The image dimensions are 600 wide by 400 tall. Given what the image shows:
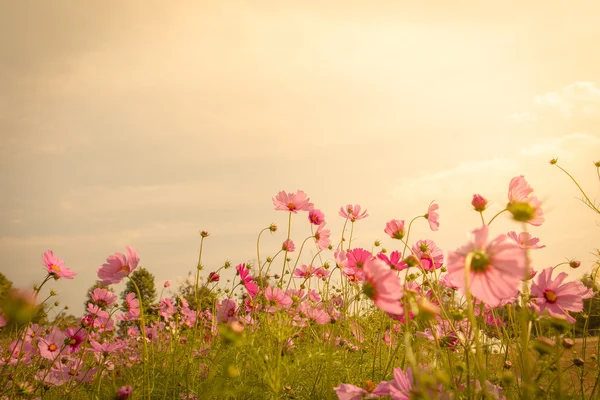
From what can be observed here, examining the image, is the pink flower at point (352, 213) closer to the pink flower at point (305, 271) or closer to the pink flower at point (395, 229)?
the pink flower at point (305, 271)

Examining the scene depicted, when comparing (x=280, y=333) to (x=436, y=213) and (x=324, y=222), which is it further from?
(x=324, y=222)

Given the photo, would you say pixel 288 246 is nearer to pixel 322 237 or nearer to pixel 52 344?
pixel 322 237

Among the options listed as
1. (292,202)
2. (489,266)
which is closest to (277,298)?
(292,202)

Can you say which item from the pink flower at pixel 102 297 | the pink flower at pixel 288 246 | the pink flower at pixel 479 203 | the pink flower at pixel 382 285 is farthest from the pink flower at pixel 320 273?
the pink flower at pixel 382 285

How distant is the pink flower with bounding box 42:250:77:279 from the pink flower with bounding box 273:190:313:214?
1026mm

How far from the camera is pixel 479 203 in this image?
4.01ft

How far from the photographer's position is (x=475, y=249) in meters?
0.84

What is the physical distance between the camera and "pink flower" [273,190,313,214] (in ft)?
7.27

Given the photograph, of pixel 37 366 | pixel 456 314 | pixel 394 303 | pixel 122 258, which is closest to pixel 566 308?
pixel 456 314

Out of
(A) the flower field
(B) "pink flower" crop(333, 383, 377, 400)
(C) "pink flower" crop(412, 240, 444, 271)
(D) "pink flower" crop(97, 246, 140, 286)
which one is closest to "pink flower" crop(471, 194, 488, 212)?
(A) the flower field

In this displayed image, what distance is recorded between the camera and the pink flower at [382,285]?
2.69 feet

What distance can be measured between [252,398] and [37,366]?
1505 millimetres

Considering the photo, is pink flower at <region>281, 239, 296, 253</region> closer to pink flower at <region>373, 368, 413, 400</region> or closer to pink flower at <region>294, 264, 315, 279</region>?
pink flower at <region>294, 264, 315, 279</region>

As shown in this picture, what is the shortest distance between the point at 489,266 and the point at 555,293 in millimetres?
672
